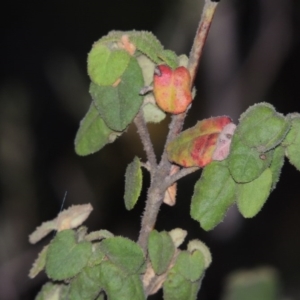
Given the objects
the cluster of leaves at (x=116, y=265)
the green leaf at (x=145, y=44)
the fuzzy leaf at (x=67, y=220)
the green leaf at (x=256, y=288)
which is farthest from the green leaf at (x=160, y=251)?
the green leaf at (x=256, y=288)

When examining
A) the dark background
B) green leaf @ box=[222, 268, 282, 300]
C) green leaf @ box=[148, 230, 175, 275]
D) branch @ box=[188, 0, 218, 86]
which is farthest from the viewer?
the dark background

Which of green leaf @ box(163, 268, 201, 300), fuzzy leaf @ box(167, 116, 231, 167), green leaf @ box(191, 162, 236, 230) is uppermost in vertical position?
fuzzy leaf @ box(167, 116, 231, 167)

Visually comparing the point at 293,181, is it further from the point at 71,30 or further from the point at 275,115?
the point at 275,115

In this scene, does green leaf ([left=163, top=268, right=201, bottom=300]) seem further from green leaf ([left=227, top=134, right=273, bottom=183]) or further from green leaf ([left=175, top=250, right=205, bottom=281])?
green leaf ([left=227, top=134, right=273, bottom=183])

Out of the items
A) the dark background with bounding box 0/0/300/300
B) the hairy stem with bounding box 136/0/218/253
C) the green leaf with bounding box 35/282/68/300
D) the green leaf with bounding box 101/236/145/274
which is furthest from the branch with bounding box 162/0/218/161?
the dark background with bounding box 0/0/300/300

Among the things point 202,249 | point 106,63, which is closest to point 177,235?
point 202,249
